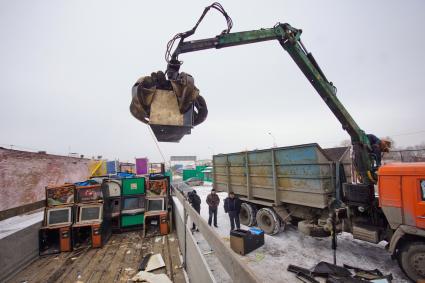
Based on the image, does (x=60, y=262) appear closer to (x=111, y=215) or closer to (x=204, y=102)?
(x=111, y=215)

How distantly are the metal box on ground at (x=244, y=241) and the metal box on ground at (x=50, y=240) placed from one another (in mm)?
4333

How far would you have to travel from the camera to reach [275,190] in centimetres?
630

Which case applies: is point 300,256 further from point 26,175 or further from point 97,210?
point 26,175

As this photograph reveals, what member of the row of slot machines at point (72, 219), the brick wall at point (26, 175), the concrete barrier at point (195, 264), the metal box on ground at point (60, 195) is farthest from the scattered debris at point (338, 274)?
the brick wall at point (26, 175)

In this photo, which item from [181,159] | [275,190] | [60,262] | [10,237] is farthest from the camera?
[181,159]

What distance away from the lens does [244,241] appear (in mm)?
5270

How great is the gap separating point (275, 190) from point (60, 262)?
591cm

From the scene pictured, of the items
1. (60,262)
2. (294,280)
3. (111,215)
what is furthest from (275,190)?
A: (60,262)

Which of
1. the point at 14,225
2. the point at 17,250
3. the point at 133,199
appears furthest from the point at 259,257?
the point at 14,225

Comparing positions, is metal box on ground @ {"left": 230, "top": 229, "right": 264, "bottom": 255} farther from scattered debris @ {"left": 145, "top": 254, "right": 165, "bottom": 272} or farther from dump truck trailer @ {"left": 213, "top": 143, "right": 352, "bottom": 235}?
scattered debris @ {"left": 145, "top": 254, "right": 165, "bottom": 272}

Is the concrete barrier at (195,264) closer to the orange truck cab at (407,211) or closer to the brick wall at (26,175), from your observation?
the orange truck cab at (407,211)

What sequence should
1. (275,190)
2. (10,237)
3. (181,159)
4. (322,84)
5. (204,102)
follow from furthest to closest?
1. (181,159)
2. (275,190)
3. (322,84)
4. (10,237)
5. (204,102)

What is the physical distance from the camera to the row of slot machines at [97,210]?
5281mm

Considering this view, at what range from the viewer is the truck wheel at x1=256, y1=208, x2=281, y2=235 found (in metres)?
6.39
